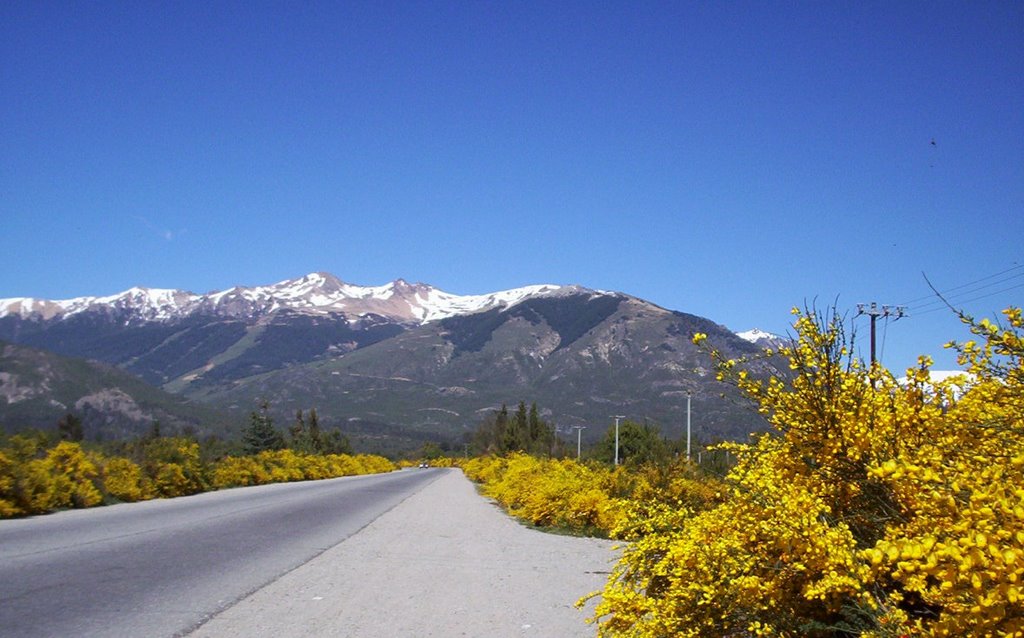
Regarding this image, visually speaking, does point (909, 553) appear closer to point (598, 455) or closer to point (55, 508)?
point (55, 508)

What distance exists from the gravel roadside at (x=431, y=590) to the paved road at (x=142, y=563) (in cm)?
46

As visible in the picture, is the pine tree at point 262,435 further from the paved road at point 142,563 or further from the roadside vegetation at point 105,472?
the paved road at point 142,563

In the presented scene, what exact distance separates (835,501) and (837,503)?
0.02m

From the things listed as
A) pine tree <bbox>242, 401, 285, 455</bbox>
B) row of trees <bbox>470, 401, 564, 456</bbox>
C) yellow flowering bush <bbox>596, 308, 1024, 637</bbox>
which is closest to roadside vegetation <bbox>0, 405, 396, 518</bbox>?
yellow flowering bush <bbox>596, 308, 1024, 637</bbox>

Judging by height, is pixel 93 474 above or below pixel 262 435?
above

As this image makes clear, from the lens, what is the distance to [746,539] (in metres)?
5.53

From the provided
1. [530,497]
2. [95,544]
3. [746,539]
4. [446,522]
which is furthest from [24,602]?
[530,497]

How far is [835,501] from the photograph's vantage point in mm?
5301

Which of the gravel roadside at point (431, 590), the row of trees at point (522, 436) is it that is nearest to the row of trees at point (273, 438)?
the row of trees at point (522, 436)

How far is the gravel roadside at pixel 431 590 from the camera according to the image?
814 cm

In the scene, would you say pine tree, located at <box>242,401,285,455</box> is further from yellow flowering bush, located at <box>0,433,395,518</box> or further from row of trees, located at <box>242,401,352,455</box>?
yellow flowering bush, located at <box>0,433,395,518</box>

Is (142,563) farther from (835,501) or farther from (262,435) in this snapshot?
(262,435)

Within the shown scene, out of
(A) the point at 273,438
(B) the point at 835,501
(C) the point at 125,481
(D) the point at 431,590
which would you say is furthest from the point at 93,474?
(A) the point at 273,438

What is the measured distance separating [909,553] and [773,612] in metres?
2.25
